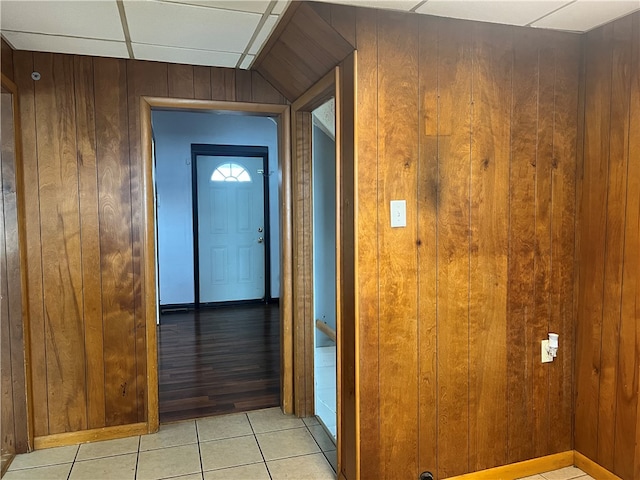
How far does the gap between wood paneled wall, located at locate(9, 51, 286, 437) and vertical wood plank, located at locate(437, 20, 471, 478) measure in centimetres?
135

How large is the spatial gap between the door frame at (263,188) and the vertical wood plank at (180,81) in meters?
3.41

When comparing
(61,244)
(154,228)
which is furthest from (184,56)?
(61,244)

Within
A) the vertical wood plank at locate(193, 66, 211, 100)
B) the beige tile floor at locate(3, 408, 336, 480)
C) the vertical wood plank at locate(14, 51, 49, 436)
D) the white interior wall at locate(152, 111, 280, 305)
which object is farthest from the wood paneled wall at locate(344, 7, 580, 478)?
the white interior wall at locate(152, 111, 280, 305)

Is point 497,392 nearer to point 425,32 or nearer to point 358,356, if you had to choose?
point 358,356

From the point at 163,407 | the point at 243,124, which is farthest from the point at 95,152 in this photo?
the point at 243,124

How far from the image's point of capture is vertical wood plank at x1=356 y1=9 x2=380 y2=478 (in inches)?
77.4

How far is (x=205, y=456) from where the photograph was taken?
8.27 ft

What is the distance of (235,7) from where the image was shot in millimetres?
1927

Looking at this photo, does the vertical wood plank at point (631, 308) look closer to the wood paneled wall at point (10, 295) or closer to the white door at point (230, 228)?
the wood paneled wall at point (10, 295)

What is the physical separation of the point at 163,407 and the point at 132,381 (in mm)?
491

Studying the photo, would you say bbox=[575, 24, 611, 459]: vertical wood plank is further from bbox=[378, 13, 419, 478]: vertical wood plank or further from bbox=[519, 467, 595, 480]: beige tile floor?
bbox=[378, 13, 419, 478]: vertical wood plank

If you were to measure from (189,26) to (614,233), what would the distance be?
85.7 inches

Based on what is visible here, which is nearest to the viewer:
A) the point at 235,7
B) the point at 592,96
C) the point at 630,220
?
the point at 235,7

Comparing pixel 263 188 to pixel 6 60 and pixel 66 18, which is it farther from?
pixel 66 18
